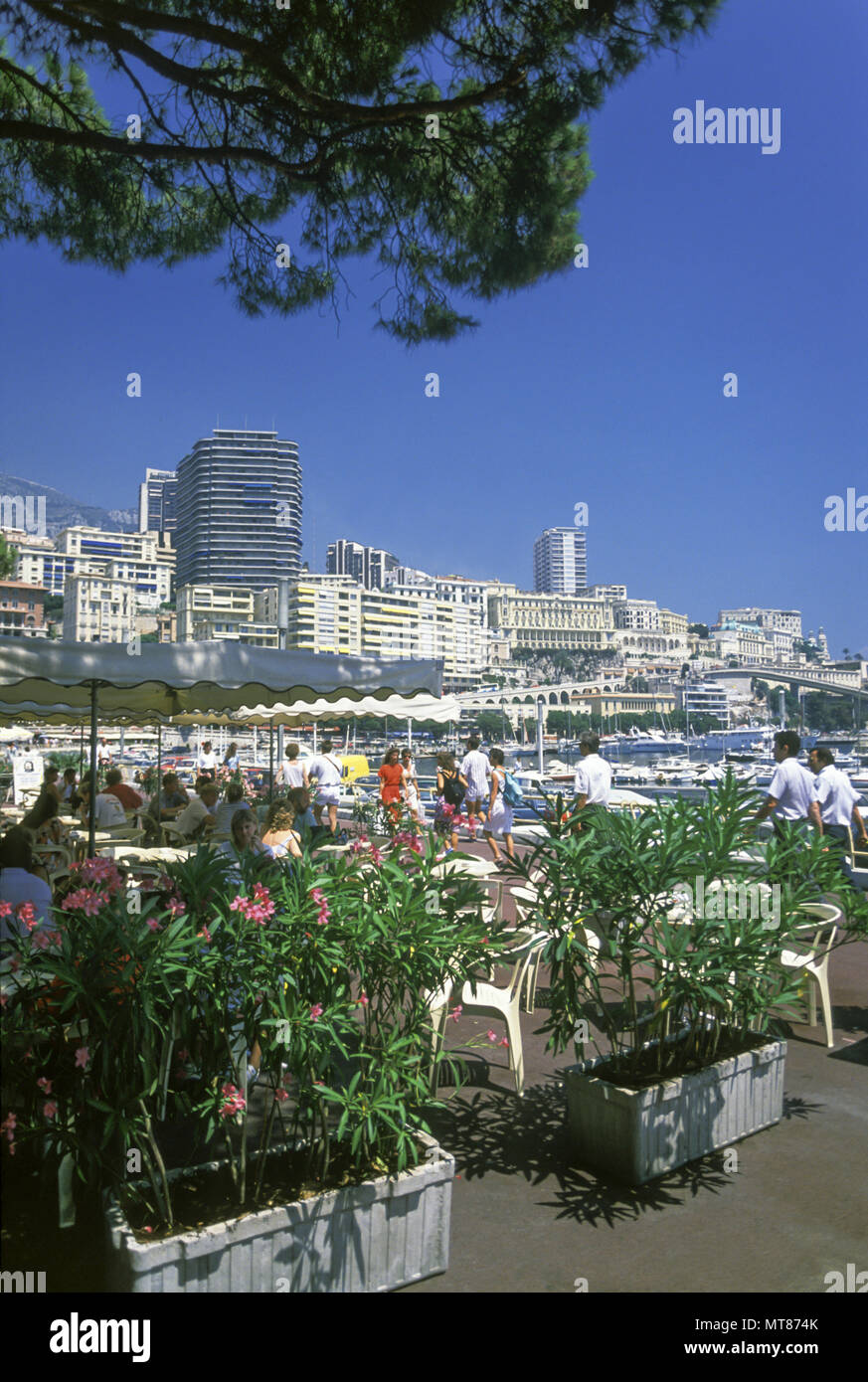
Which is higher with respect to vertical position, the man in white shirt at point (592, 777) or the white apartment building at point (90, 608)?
the white apartment building at point (90, 608)

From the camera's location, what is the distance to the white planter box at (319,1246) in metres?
2.00

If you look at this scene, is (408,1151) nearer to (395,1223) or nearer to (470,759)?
(395,1223)

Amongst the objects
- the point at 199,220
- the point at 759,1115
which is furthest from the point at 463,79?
the point at 759,1115

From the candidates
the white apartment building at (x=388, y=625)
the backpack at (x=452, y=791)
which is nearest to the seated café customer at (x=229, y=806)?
the backpack at (x=452, y=791)

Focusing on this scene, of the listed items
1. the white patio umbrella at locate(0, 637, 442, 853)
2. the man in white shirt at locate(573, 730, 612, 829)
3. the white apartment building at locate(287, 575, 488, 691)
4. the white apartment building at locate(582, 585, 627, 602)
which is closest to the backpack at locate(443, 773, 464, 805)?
the man in white shirt at locate(573, 730, 612, 829)

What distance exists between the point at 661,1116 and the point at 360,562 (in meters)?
179

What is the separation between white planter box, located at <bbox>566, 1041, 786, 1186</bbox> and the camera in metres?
2.91

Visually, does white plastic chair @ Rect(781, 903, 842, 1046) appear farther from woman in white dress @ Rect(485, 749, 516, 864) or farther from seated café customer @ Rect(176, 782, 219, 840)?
woman in white dress @ Rect(485, 749, 516, 864)

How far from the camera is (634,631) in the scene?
6363 inches

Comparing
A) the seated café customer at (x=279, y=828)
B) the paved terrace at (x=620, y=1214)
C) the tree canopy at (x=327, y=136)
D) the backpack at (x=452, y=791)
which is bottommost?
the paved terrace at (x=620, y=1214)

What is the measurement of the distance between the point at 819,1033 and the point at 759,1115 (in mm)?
1429

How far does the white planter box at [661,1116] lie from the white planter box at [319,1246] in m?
0.75

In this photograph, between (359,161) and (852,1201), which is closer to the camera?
(852,1201)

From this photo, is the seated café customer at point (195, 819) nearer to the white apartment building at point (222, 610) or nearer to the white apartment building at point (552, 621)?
the white apartment building at point (222, 610)
